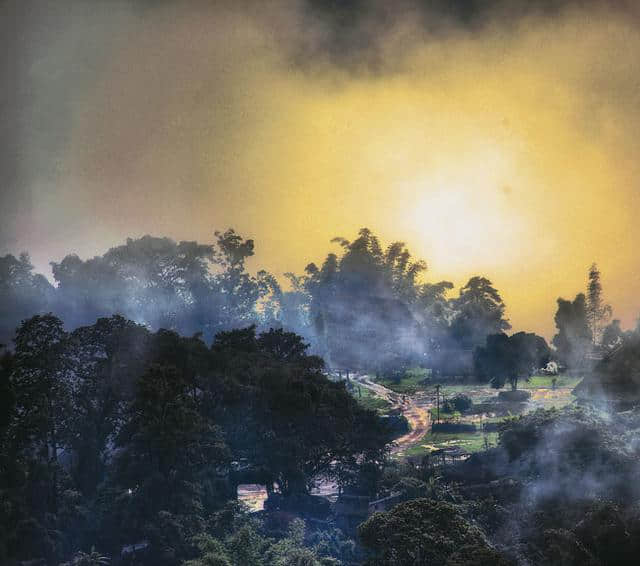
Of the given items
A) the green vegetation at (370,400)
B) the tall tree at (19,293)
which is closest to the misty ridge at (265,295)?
the tall tree at (19,293)

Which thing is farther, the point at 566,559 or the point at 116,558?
the point at 116,558

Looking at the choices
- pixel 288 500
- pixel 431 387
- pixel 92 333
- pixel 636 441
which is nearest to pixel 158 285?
pixel 431 387

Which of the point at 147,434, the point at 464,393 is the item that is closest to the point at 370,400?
the point at 464,393

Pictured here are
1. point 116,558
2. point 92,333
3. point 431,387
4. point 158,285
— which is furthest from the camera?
point 158,285

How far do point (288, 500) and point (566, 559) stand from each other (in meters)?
20.7

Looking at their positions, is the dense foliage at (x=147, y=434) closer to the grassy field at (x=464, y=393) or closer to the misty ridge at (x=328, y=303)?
the grassy field at (x=464, y=393)

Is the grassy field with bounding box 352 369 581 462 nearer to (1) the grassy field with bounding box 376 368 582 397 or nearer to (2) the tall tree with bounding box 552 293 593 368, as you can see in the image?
(1) the grassy field with bounding box 376 368 582 397

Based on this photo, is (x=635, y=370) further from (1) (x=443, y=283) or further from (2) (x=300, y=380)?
(1) (x=443, y=283)

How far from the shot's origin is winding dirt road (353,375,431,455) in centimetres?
6588

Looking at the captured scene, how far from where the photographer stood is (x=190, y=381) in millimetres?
49469

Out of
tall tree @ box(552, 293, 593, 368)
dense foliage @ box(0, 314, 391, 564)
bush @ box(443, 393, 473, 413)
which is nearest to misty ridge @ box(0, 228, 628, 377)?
tall tree @ box(552, 293, 593, 368)

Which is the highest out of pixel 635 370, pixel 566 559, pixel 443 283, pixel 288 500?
pixel 443 283

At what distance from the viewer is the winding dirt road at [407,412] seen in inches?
2594

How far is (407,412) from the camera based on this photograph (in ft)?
257
